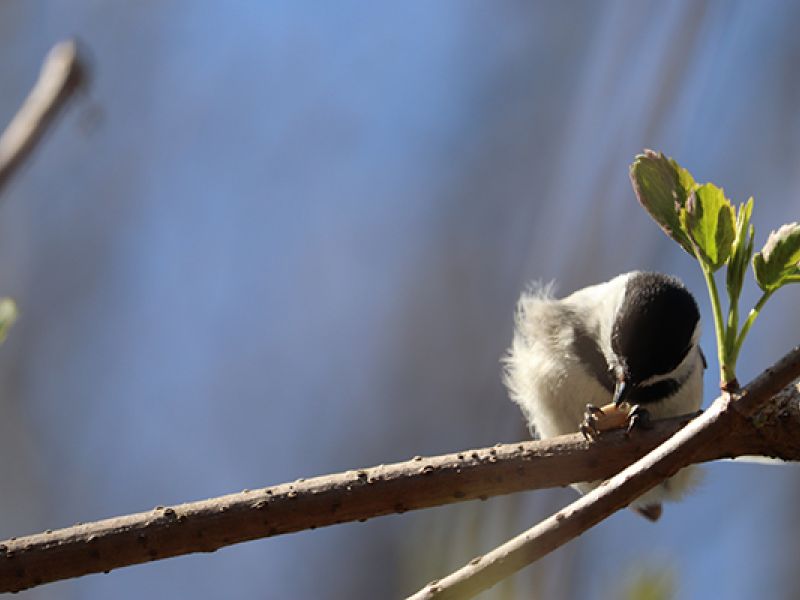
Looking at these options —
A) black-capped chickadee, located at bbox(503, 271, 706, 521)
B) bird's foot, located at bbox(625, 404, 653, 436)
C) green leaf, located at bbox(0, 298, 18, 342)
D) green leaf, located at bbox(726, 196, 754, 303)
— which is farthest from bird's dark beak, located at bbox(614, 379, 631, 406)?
green leaf, located at bbox(0, 298, 18, 342)

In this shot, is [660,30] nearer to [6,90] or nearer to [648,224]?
[648,224]

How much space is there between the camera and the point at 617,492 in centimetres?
106

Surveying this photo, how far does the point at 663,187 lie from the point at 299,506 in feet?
2.16

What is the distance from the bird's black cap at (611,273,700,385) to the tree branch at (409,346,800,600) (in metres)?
1.16

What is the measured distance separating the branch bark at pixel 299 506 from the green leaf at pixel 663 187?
29 cm

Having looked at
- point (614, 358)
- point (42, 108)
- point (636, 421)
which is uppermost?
point (42, 108)

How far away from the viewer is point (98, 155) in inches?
227

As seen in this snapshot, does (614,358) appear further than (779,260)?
Yes

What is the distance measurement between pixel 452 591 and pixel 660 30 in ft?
10.4

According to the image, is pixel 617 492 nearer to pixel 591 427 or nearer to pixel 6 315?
pixel 591 427

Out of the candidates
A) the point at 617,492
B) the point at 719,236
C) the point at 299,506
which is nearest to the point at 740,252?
the point at 719,236

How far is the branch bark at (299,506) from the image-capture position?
1.27 metres

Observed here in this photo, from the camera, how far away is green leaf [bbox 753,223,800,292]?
3.84 feet

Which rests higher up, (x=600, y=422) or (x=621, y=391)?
(x=621, y=391)
